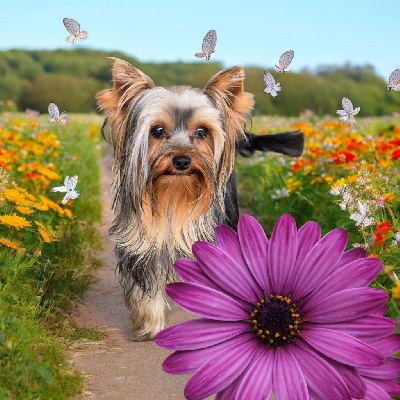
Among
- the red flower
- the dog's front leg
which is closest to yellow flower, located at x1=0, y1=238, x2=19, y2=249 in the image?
the dog's front leg

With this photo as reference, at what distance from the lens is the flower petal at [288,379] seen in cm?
231

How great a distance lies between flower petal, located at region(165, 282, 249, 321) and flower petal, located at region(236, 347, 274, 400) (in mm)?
194

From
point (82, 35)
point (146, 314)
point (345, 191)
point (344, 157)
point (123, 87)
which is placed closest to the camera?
point (82, 35)

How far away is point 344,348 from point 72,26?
2260 millimetres

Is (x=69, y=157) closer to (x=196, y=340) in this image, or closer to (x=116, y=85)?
(x=116, y=85)

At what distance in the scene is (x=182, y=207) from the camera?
4.08m

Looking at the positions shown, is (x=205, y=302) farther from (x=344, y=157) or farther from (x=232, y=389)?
(x=344, y=157)

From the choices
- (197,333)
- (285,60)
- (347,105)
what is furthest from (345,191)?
(197,333)

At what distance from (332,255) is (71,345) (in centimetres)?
198

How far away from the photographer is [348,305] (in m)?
2.45

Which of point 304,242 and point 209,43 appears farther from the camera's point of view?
point 209,43

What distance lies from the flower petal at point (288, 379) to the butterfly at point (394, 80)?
1752 millimetres

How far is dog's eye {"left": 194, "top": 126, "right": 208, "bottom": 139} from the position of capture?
3.85 m

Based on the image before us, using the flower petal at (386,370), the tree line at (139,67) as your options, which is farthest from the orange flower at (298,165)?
the tree line at (139,67)
